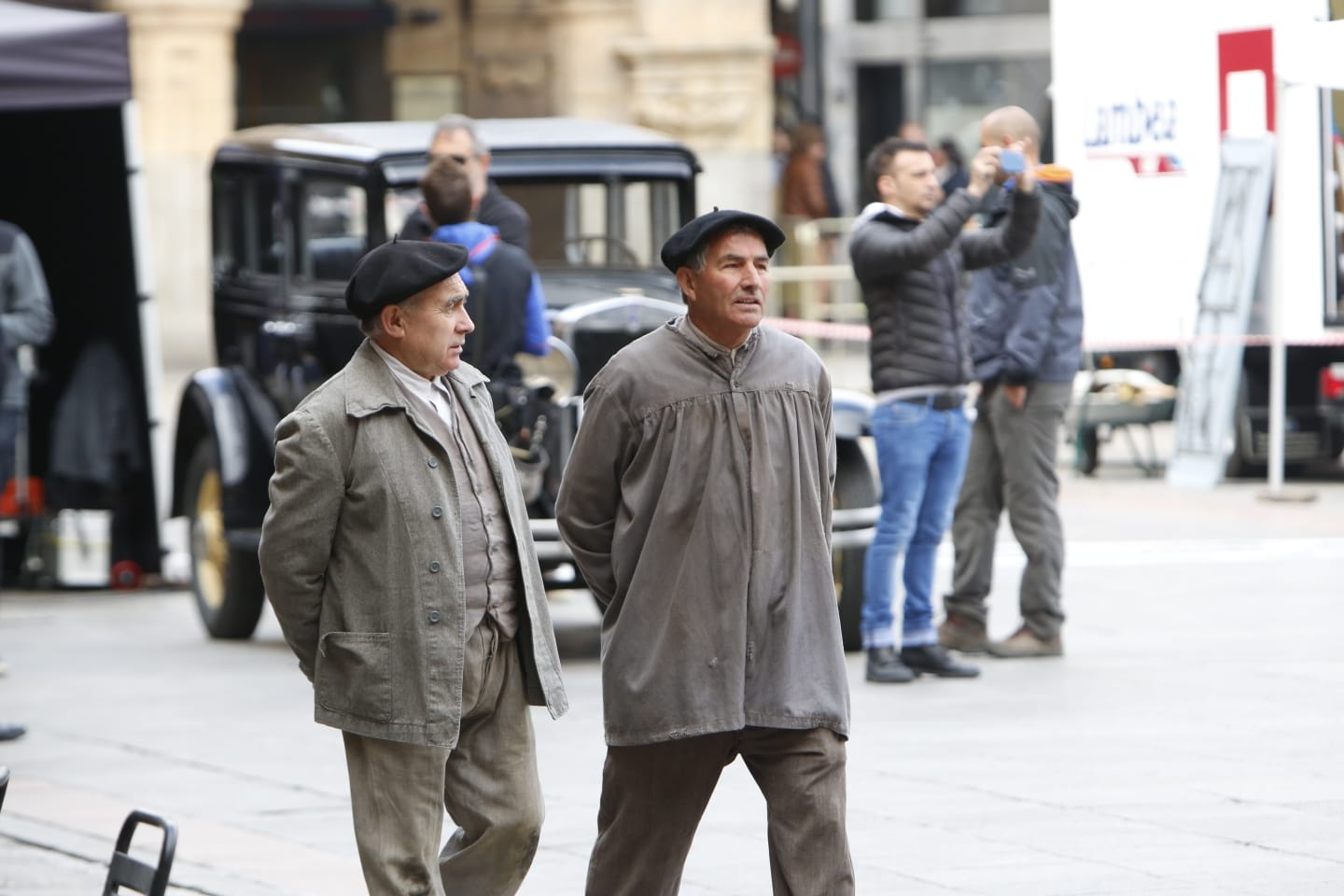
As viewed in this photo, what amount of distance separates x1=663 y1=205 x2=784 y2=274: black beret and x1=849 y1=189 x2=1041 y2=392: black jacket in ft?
12.8

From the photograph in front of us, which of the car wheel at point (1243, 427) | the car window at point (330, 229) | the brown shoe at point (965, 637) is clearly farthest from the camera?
the car wheel at point (1243, 427)

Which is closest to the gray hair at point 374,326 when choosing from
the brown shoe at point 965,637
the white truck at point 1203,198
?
the brown shoe at point 965,637

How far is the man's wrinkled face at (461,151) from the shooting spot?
9.67 m

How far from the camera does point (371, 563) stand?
5.15m

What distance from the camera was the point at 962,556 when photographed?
10.3m

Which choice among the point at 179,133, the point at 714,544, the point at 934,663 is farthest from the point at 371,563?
the point at 179,133

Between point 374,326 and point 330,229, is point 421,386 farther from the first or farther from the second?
point 330,229

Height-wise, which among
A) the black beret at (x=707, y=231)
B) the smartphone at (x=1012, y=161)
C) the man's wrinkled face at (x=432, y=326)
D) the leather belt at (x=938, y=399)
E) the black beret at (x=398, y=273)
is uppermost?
the smartphone at (x=1012, y=161)

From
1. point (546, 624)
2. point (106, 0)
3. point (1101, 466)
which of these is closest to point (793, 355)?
point (546, 624)

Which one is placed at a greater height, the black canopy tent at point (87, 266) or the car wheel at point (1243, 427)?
the black canopy tent at point (87, 266)

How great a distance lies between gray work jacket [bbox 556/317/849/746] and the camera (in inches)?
201

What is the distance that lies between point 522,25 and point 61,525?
21011 mm

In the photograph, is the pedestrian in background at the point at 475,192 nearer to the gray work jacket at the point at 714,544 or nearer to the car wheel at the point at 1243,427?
the gray work jacket at the point at 714,544

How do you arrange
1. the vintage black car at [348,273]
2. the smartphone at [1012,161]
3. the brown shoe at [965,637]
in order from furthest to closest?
the vintage black car at [348,273] → the brown shoe at [965,637] → the smartphone at [1012,161]
